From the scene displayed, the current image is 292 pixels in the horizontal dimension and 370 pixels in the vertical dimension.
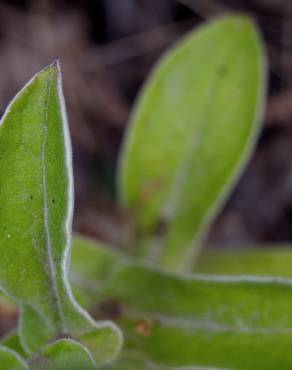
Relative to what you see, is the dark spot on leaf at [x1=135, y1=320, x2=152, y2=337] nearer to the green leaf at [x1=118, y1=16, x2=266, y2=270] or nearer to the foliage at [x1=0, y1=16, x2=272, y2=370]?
the foliage at [x1=0, y1=16, x2=272, y2=370]

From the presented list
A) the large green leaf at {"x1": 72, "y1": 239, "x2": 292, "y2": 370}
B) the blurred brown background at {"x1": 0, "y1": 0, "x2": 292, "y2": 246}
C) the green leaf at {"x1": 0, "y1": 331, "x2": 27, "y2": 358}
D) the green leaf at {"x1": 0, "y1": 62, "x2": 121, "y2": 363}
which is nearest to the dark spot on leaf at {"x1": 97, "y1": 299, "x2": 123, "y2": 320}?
the large green leaf at {"x1": 72, "y1": 239, "x2": 292, "y2": 370}

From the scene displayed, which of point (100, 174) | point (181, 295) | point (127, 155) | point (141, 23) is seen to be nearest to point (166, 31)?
point (141, 23)

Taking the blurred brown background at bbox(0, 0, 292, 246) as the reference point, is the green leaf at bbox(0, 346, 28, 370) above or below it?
above

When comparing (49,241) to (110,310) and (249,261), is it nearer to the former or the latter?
(110,310)

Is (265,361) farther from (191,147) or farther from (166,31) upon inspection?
(166,31)

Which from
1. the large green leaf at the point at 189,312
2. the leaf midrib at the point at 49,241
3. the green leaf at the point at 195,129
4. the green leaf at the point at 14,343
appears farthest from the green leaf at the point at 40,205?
the green leaf at the point at 195,129

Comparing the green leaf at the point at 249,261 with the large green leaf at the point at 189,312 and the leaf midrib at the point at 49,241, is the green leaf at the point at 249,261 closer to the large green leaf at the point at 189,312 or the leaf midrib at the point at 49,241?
the large green leaf at the point at 189,312

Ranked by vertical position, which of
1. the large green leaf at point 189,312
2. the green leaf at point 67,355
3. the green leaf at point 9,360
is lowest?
the large green leaf at point 189,312
